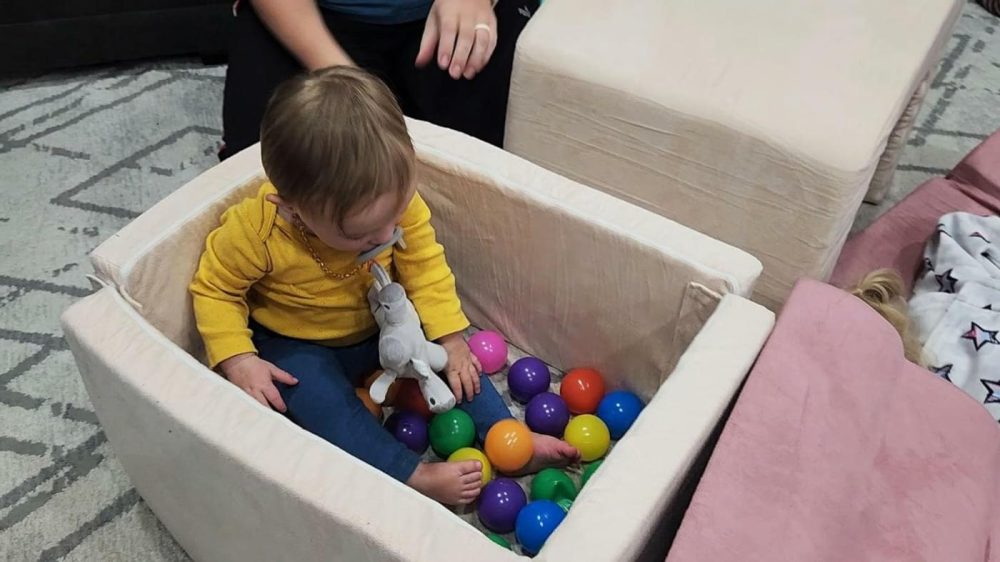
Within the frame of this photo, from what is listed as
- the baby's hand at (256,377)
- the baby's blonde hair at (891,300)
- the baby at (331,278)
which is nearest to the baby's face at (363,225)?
the baby at (331,278)

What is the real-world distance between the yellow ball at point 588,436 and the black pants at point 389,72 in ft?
1.44

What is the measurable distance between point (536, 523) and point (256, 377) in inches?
12.5

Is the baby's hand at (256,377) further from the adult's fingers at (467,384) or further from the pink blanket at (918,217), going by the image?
the pink blanket at (918,217)

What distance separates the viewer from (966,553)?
31.5 inches

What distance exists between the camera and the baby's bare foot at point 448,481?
0.92 m

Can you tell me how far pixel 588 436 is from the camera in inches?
41.3

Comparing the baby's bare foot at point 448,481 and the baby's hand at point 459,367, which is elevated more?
the baby's hand at point 459,367

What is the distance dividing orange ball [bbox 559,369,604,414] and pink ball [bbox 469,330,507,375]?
0.29ft

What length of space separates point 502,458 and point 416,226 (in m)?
0.27

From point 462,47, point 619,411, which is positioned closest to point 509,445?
point 619,411

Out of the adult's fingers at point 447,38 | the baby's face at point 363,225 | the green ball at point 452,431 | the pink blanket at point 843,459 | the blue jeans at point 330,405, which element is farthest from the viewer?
the adult's fingers at point 447,38

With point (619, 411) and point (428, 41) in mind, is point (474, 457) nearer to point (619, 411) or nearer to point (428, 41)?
point (619, 411)

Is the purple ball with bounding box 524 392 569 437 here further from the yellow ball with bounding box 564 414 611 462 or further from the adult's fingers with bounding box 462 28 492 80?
the adult's fingers with bounding box 462 28 492 80

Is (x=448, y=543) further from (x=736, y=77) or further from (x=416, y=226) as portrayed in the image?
(x=736, y=77)
